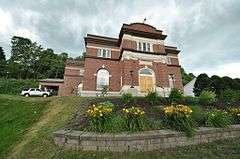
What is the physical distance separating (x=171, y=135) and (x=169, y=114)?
0.95 m

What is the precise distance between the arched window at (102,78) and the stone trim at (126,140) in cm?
1928

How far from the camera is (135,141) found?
6672 millimetres

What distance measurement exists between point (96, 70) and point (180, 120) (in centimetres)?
2036

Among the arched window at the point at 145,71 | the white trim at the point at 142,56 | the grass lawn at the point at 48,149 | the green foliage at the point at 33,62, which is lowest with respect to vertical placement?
the grass lawn at the point at 48,149

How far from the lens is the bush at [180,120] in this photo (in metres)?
7.25

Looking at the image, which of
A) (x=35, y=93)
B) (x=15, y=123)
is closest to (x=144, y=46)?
(x=35, y=93)

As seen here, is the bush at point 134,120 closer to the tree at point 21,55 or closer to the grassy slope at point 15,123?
the grassy slope at point 15,123

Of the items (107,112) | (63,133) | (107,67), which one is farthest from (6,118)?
(107,67)

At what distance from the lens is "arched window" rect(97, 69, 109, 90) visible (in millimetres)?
26580

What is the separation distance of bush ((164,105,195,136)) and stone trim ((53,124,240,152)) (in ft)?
0.86

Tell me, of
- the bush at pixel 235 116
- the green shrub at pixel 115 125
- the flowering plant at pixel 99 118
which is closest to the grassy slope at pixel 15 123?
the flowering plant at pixel 99 118

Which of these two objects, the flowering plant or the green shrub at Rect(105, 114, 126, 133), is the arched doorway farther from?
the flowering plant

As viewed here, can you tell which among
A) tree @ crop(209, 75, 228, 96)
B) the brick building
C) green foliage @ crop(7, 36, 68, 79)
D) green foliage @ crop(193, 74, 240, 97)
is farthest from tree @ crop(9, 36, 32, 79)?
tree @ crop(209, 75, 228, 96)

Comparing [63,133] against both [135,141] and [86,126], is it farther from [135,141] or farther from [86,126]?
[135,141]
